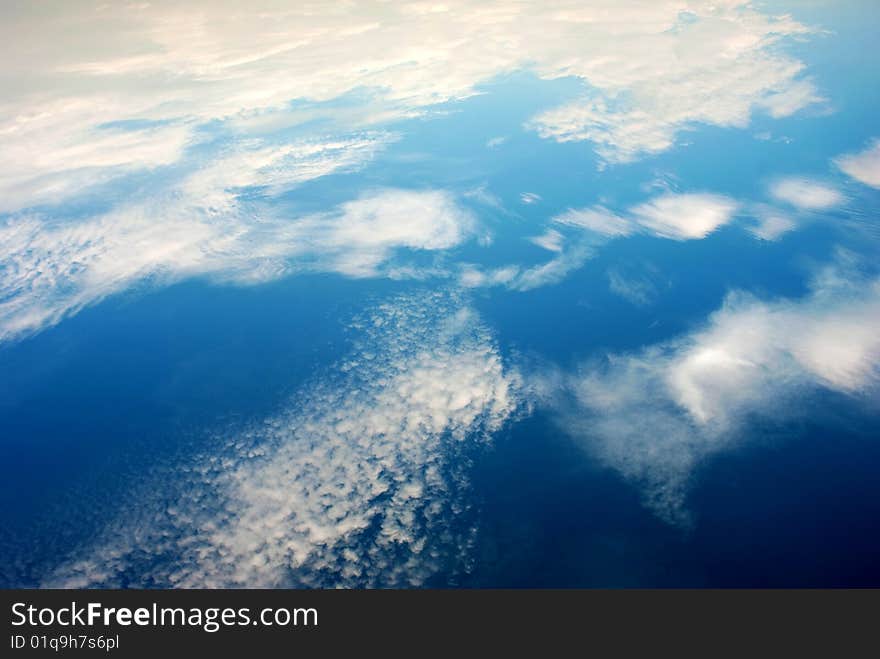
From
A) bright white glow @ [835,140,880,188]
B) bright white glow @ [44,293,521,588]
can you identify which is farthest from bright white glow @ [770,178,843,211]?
bright white glow @ [44,293,521,588]

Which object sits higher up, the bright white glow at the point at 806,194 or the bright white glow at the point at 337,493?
the bright white glow at the point at 806,194

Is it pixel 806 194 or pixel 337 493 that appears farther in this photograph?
pixel 806 194

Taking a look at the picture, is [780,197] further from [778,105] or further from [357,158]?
[357,158]

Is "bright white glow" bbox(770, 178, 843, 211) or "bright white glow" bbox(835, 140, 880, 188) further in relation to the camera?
"bright white glow" bbox(835, 140, 880, 188)

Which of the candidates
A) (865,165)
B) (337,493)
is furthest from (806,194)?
(337,493)

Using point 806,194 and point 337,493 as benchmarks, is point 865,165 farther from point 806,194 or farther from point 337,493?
point 337,493

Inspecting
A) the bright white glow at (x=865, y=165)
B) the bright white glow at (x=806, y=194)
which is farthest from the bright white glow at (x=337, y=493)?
the bright white glow at (x=865, y=165)

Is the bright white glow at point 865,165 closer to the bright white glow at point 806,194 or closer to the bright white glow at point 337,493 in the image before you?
the bright white glow at point 806,194

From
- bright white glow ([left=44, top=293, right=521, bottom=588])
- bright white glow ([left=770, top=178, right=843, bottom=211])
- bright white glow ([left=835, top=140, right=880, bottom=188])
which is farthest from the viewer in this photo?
bright white glow ([left=835, top=140, right=880, bottom=188])

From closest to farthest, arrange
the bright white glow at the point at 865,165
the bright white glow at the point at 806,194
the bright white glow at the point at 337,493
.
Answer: the bright white glow at the point at 337,493 < the bright white glow at the point at 806,194 < the bright white glow at the point at 865,165

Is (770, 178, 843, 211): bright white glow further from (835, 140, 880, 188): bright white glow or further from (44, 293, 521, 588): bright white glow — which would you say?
(44, 293, 521, 588): bright white glow

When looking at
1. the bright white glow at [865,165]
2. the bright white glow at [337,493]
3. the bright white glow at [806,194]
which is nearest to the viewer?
the bright white glow at [337,493]
